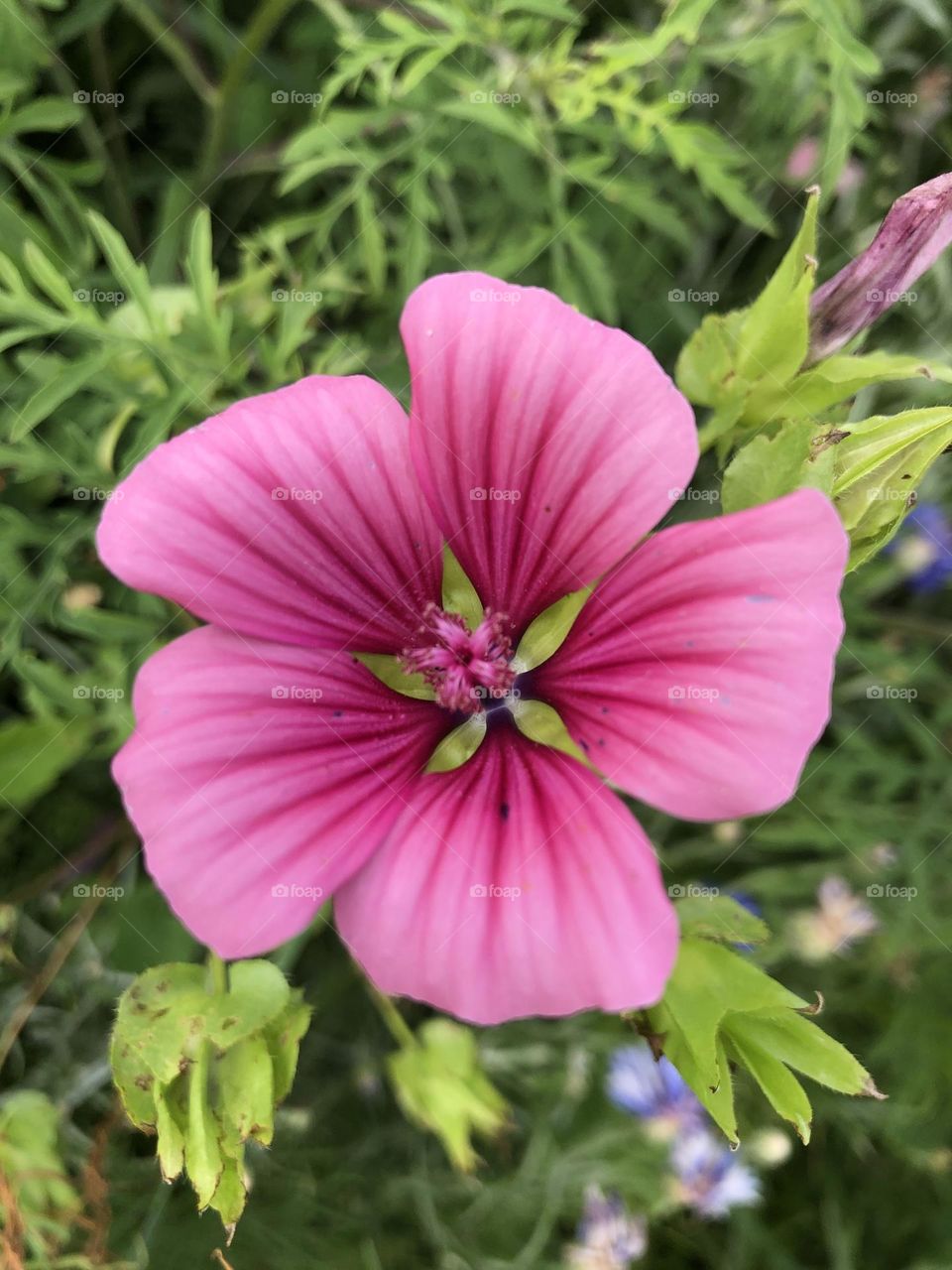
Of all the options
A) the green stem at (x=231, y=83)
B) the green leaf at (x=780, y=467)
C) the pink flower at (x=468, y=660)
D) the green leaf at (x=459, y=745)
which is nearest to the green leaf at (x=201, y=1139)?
the pink flower at (x=468, y=660)

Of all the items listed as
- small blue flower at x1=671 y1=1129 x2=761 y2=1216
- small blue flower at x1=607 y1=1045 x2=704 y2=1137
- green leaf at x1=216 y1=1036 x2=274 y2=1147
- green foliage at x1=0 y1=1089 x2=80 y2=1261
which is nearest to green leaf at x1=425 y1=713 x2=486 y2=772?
green leaf at x1=216 y1=1036 x2=274 y2=1147

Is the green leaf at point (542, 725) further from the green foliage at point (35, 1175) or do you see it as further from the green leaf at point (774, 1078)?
the green foliage at point (35, 1175)

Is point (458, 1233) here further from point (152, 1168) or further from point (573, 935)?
point (573, 935)

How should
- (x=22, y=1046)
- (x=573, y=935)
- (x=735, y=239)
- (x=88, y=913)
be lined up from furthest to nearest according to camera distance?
(x=735, y=239), (x=22, y=1046), (x=88, y=913), (x=573, y=935)

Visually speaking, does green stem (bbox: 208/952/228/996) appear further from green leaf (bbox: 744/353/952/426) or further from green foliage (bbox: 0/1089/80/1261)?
green leaf (bbox: 744/353/952/426)

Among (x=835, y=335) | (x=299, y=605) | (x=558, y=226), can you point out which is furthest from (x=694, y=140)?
(x=299, y=605)

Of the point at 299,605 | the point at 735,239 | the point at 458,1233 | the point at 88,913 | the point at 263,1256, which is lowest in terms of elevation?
the point at 458,1233

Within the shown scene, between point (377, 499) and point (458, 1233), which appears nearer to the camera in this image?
point (377, 499)
